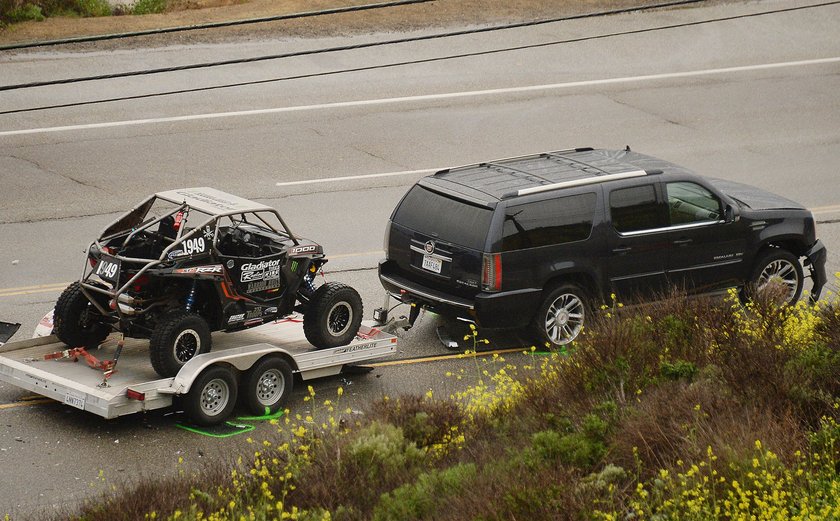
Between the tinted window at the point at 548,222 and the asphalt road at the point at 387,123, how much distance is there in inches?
56.0

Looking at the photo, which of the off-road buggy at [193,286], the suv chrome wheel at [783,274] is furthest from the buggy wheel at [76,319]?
the suv chrome wheel at [783,274]

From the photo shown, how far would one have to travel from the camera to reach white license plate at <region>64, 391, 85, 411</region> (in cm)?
1052

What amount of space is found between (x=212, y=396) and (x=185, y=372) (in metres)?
0.43

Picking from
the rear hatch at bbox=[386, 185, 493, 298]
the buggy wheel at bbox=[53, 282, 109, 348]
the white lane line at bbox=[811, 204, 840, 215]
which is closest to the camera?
the buggy wheel at bbox=[53, 282, 109, 348]

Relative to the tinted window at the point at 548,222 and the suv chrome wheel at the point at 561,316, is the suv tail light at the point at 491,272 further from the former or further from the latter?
the suv chrome wheel at the point at 561,316

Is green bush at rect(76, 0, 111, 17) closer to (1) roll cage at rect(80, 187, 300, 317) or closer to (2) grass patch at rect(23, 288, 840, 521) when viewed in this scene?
(1) roll cage at rect(80, 187, 300, 317)

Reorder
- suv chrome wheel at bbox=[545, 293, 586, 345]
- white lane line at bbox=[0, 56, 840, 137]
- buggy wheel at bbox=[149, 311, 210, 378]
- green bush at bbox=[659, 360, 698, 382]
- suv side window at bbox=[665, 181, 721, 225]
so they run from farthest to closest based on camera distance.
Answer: white lane line at bbox=[0, 56, 840, 137], suv side window at bbox=[665, 181, 721, 225], suv chrome wheel at bbox=[545, 293, 586, 345], buggy wheel at bbox=[149, 311, 210, 378], green bush at bbox=[659, 360, 698, 382]

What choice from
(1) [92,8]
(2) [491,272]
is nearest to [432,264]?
(2) [491,272]

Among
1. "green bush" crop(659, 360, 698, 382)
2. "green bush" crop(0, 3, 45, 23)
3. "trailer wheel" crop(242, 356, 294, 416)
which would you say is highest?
"green bush" crop(0, 3, 45, 23)

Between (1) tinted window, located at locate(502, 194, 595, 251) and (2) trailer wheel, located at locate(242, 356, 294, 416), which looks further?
(1) tinted window, located at locate(502, 194, 595, 251)

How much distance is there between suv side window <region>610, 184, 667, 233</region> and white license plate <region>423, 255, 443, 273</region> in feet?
6.81

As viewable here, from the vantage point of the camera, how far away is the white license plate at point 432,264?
1268 centimetres

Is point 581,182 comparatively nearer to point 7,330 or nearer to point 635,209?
point 635,209

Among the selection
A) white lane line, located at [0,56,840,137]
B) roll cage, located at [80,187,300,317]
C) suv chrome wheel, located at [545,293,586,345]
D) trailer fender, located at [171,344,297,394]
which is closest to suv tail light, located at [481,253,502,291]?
suv chrome wheel, located at [545,293,586,345]
